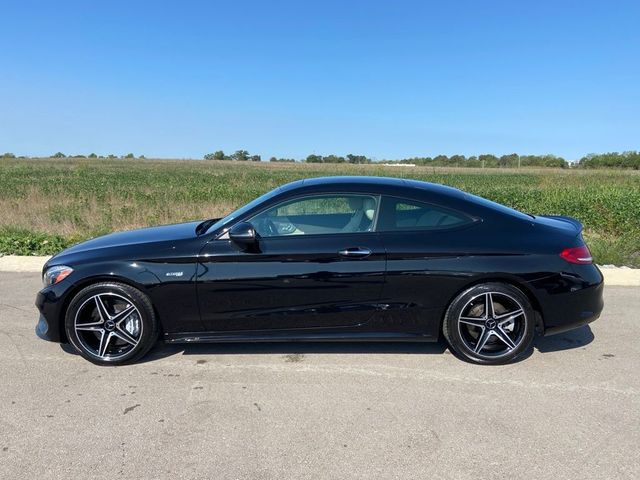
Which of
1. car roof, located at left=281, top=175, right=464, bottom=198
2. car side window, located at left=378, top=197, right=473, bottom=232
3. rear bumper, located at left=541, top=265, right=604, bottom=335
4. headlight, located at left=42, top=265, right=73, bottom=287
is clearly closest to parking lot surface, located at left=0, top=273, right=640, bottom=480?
rear bumper, located at left=541, top=265, right=604, bottom=335

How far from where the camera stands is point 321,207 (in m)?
4.18

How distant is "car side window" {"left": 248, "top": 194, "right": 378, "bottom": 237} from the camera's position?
3803 millimetres

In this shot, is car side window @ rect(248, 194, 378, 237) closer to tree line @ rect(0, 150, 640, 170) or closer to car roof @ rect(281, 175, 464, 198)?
car roof @ rect(281, 175, 464, 198)

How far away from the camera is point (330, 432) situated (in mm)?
2832

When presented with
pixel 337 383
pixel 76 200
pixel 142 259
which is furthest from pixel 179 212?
pixel 337 383

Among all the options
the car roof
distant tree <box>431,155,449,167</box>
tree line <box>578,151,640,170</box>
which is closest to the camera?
the car roof

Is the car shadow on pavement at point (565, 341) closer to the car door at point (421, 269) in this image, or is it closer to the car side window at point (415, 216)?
the car door at point (421, 269)

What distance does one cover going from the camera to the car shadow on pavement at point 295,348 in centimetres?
400

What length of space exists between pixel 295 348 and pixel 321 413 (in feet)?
3.53

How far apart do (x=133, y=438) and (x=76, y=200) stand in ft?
40.9

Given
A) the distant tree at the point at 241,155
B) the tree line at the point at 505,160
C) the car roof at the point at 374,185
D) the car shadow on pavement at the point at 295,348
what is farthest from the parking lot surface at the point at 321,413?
the distant tree at the point at 241,155

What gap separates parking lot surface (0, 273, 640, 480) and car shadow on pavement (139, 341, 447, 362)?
2 cm

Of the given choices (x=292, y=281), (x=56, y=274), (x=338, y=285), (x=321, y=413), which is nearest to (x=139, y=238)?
(x=56, y=274)

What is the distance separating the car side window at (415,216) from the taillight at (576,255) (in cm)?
76
